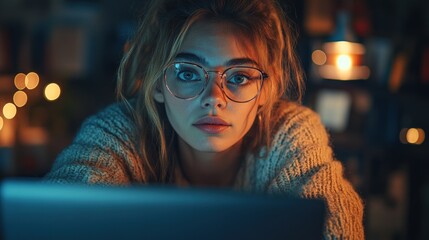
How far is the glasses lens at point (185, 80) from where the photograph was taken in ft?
4.24

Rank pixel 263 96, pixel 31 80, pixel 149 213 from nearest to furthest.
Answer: pixel 149 213
pixel 263 96
pixel 31 80

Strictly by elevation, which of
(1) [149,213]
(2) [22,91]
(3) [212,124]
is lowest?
(1) [149,213]

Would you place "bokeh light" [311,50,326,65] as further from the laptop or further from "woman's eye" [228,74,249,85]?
the laptop

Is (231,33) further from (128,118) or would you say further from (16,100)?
(16,100)

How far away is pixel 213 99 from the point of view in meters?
1.27

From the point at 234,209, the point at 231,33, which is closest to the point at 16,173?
the point at 231,33

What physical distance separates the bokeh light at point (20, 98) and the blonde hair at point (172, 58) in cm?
222

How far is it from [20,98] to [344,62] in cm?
191

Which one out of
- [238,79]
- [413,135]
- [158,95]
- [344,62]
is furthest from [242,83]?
[413,135]

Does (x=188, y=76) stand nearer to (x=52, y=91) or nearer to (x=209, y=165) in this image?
(x=209, y=165)

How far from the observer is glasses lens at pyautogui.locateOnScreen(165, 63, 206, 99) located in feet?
4.24

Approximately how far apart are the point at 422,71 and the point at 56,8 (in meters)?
2.19

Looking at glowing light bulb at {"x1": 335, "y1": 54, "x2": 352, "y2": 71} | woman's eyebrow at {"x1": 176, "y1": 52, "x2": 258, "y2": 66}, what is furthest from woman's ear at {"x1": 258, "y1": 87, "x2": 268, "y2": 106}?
glowing light bulb at {"x1": 335, "y1": 54, "x2": 352, "y2": 71}

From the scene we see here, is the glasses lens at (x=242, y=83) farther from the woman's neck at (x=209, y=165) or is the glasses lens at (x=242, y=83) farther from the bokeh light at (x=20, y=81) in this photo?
the bokeh light at (x=20, y=81)
